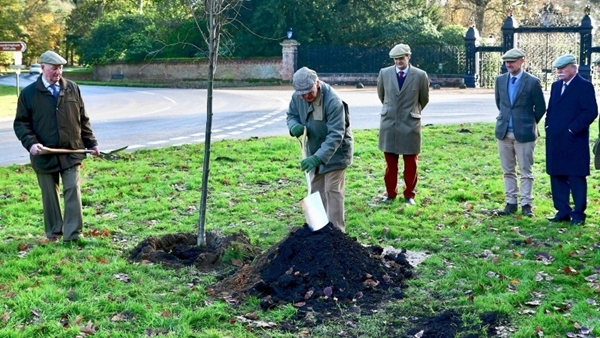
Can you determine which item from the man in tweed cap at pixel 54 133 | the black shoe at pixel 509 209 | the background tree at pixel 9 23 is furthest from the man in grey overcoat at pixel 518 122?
the background tree at pixel 9 23

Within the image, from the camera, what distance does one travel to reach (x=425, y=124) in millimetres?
20250

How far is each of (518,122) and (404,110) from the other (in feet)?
4.99

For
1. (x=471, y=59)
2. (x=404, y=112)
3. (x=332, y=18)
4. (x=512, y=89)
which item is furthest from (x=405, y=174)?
(x=332, y=18)

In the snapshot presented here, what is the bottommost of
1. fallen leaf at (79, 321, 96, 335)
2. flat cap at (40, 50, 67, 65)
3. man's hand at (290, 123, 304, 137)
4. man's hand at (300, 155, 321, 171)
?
fallen leaf at (79, 321, 96, 335)

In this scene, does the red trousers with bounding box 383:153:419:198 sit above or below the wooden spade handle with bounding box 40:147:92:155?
below

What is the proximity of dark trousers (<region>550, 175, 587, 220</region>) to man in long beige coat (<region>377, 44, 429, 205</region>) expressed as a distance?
1.85m

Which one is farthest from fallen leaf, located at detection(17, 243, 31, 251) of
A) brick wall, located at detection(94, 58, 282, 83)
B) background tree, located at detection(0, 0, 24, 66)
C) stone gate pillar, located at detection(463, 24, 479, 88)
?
background tree, located at detection(0, 0, 24, 66)

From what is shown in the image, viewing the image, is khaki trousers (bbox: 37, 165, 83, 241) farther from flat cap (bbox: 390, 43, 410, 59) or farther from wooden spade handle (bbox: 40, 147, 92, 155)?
flat cap (bbox: 390, 43, 410, 59)

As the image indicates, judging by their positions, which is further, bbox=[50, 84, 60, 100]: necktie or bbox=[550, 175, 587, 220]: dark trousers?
bbox=[550, 175, 587, 220]: dark trousers

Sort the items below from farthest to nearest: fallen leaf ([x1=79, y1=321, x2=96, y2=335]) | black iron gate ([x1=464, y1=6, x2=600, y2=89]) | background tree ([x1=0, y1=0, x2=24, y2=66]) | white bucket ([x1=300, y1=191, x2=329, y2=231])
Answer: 1. background tree ([x1=0, y1=0, x2=24, y2=66])
2. black iron gate ([x1=464, y1=6, x2=600, y2=89])
3. white bucket ([x1=300, y1=191, x2=329, y2=231])
4. fallen leaf ([x1=79, y1=321, x2=96, y2=335])

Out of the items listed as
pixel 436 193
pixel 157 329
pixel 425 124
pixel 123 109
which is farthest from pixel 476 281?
pixel 123 109

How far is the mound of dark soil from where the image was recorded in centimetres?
656

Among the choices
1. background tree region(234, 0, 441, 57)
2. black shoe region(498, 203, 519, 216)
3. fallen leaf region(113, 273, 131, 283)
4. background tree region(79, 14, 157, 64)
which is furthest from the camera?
background tree region(79, 14, 157, 64)

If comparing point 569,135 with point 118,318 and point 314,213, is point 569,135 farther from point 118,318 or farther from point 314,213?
point 118,318
